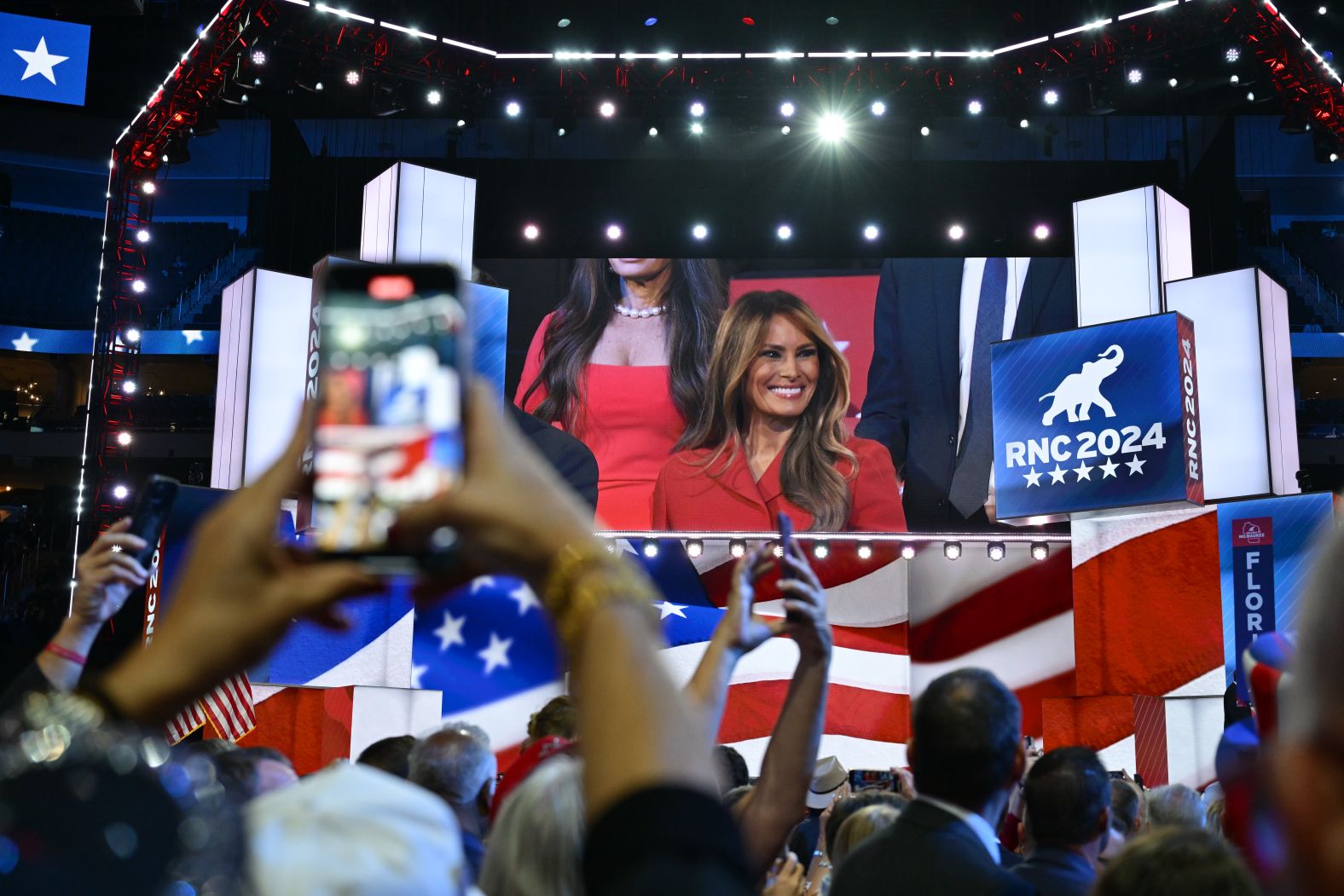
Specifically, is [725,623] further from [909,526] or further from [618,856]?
[909,526]

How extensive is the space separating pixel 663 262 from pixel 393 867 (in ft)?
43.5

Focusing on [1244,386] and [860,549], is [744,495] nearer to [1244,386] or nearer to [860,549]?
[860,549]

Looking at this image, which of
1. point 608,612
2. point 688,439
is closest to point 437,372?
point 608,612

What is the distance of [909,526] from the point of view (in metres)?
13.4

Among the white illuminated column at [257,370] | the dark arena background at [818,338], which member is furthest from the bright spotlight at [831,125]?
the white illuminated column at [257,370]

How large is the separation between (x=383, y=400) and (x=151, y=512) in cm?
160

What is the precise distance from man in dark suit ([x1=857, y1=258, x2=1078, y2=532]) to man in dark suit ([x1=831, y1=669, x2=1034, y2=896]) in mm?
10836

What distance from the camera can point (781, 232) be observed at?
46.5ft

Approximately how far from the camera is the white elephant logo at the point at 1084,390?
11.4m

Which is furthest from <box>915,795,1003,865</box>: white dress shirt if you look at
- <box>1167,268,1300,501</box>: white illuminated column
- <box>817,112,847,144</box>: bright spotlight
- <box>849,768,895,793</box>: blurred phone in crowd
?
<box>817,112,847,144</box>: bright spotlight

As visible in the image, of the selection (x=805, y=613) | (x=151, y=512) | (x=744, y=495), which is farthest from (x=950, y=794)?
(x=744, y=495)

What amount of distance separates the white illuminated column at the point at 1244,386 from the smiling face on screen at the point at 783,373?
150 inches

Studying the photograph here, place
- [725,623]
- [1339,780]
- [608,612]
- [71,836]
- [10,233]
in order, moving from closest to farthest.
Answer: [1339,780], [71,836], [608,612], [725,623], [10,233]

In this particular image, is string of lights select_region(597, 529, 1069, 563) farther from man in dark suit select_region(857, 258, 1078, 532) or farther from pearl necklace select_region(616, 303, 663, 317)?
pearl necklace select_region(616, 303, 663, 317)
